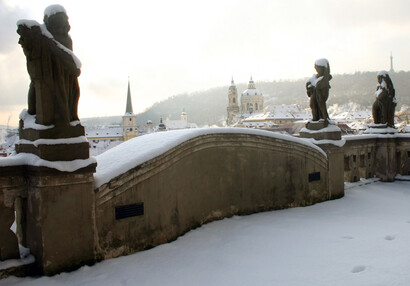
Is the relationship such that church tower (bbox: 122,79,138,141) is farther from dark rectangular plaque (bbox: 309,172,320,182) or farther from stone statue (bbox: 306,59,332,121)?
Answer: dark rectangular plaque (bbox: 309,172,320,182)

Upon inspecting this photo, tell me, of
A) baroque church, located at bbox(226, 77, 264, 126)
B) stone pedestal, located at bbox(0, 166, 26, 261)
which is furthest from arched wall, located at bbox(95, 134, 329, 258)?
baroque church, located at bbox(226, 77, 264, 126)

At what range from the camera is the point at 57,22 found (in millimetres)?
5043

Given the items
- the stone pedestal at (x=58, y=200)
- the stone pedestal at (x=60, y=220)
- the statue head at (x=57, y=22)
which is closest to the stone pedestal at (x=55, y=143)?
the stone pedestal at (x=58, y=200)

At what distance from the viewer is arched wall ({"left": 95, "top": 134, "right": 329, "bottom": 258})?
548 centimetres

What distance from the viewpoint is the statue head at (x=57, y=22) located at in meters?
5.02

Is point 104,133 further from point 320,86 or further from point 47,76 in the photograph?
point 47,76

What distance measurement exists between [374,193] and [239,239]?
577 centimetres

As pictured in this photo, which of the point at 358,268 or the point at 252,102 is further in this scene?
the point at 252,102

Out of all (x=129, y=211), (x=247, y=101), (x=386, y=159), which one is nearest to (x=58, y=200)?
(x=129, y=211)

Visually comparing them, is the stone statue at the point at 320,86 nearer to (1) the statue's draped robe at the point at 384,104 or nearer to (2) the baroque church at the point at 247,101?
(1) the statue's draped robe at the point at 384,104

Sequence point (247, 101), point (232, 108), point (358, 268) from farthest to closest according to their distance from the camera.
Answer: point (247, 101) < point (232, 108) < point (358, 268)

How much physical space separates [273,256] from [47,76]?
3895 millimetres

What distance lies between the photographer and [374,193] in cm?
1031

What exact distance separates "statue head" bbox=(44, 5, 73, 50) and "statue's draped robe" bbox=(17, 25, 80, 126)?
206 mm
